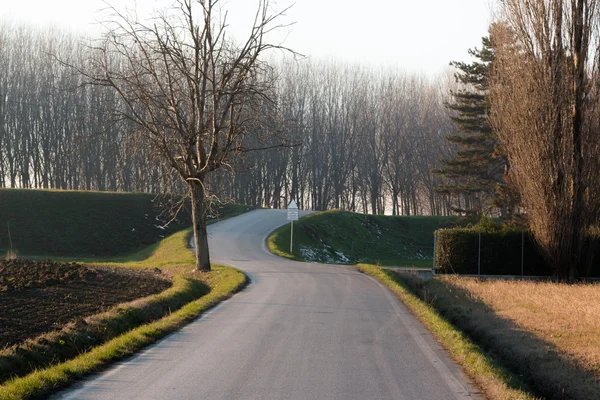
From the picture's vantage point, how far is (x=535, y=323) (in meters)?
15.2

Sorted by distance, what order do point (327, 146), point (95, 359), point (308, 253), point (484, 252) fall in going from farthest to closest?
point (327, 146) → point (308, 253) → point (484, 252) → point (95, 359)

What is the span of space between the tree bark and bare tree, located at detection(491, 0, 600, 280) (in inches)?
498

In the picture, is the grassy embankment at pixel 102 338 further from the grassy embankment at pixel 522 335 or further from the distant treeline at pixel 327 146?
the distant treeline at pixel 327 146

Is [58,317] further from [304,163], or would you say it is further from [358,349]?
[304,163]

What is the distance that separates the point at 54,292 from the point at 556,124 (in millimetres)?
19150

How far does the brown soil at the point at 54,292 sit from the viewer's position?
1242 cm

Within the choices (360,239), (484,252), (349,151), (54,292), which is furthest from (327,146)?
(54,292)

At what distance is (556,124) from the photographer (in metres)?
26.2

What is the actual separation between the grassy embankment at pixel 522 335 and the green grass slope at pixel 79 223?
78.7 feet

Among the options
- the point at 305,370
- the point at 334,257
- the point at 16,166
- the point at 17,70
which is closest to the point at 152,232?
the point at 334,257

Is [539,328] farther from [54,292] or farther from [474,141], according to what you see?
[474,141]

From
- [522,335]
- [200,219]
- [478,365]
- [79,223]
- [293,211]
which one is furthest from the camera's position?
[79,223]

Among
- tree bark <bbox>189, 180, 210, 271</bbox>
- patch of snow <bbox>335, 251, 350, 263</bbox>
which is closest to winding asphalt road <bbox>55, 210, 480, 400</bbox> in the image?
tree bark <bbox>189, 180, 210, 271</bbox>

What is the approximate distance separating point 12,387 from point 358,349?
5248 mm
